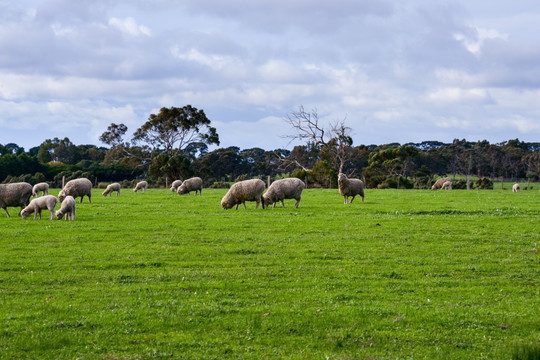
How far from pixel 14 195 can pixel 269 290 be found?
21697mm

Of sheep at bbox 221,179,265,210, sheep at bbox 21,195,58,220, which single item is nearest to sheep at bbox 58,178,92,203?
sheep at bbox 21,195,58,220

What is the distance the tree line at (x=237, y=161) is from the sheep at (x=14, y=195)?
41507 mm

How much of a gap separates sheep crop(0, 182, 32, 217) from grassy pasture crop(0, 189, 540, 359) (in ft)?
22.9

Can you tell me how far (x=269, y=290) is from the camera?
12.5 metres

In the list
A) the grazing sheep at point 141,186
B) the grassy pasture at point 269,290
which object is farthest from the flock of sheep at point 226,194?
the grazing sheep at point 141,186

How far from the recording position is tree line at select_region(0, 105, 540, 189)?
76.8 meters

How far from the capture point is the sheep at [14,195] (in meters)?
29.0

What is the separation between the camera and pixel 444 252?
1716cm

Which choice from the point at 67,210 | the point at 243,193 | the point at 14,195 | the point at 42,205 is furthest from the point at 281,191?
the point at 14,195

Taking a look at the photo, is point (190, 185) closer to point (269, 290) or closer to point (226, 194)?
point (226, 194)

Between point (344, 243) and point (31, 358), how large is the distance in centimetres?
1204

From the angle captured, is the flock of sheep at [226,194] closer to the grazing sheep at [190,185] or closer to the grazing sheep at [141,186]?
the grazing sheep at [190,185]

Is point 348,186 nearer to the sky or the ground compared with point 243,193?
nearer to the sky

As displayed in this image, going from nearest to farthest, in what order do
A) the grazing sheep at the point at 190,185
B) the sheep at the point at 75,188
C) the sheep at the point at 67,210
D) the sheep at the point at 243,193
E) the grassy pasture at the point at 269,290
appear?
1. the grassy pasture at the point at 269,290
2. the sheep at the point at 67,210
3. the sheep at the point at 243,193
4. the sheep at the point at 75,188
5. the grazing sheep at the point at 190,185
